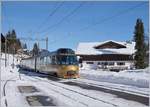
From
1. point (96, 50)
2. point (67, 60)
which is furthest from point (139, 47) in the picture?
point (67, 60)

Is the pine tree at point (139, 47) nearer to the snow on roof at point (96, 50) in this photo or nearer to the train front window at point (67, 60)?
the snow on roof at point (96, 50)

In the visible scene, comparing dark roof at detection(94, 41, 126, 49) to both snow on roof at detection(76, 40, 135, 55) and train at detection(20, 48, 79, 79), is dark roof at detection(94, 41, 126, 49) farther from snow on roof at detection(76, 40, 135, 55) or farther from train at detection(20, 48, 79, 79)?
train at detection(20, 48, 79, 79)

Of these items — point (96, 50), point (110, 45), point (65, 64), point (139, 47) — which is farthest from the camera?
point (110, 45)

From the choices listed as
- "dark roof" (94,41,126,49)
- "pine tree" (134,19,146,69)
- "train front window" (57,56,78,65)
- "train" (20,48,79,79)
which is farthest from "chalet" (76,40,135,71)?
"train front window" (57,56,78,65)

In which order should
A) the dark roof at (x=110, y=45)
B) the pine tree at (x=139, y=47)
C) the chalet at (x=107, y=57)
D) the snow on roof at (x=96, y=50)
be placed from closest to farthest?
1. the pine tree at (x=139, y=47)
2. the chalet at (x=107, y=57)
3. the snow on roof at (x=96, y=50)
4. the dark roof at (x=110, y=45)

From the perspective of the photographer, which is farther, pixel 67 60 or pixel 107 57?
pixel 107 57

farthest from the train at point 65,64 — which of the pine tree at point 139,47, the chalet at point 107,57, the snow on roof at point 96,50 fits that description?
the snow on roof at point 96,50

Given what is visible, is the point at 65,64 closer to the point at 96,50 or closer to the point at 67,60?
the point at 67,60

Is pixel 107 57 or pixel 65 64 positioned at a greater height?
pixel 65 64

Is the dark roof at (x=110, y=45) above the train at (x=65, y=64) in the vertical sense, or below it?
above

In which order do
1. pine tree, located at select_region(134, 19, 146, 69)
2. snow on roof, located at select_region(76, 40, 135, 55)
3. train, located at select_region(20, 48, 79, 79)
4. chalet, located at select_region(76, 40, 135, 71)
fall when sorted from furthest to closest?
snow on roof, located at select_region(76, 40, 135, 55) → chalet, located at select_region(76, 40, 135, 71) → pine tree, located at select_region(134, 19, 146, 69) → train, located at select_region(20, 48, 79, 79)

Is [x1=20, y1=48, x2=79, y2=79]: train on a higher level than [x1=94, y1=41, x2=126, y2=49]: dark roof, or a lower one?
lower

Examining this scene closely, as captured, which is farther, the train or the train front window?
the train front window

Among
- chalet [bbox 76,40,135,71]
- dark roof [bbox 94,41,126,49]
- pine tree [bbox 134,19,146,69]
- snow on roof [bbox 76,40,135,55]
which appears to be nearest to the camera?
pine tree [bbox 134,19,146,69]
